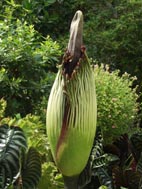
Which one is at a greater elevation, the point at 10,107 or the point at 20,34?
the point at 20,34

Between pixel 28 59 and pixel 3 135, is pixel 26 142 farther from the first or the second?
pixel 28 59

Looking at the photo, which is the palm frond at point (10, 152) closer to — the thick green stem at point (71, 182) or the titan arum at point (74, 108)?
the titan arum at point (74, 108)

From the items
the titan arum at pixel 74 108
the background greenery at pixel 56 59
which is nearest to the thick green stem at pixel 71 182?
the titan arum at pixel 74 108

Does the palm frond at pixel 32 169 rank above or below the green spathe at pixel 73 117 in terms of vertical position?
below

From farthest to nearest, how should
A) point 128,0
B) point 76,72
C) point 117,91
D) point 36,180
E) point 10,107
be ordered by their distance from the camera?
point 128,0, point 117,91, point 10,107, point 36,180, point 76,72

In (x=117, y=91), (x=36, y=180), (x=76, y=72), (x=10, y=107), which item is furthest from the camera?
(x=117, y=91)

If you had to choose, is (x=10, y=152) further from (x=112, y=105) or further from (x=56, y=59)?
(x=56, y=59)

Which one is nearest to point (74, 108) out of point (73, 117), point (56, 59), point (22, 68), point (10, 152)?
point (73, 117)

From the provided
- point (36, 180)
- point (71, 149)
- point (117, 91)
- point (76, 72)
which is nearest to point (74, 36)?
point (76, 72)
